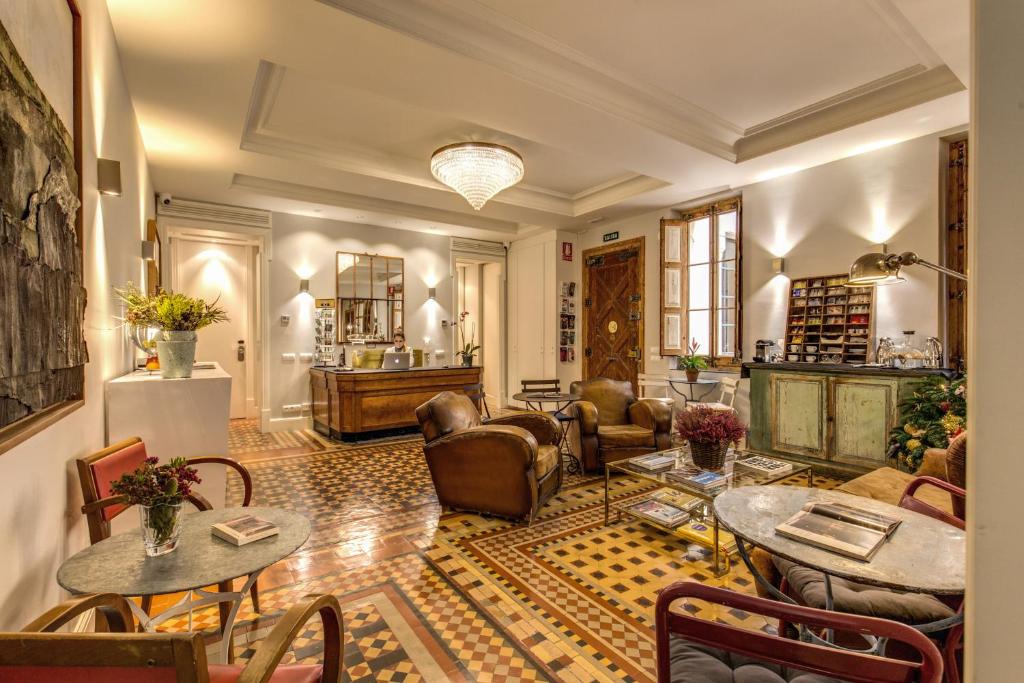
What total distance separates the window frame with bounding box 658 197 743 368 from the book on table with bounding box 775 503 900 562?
4.48 metres

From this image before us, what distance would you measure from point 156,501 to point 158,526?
89 millimetres

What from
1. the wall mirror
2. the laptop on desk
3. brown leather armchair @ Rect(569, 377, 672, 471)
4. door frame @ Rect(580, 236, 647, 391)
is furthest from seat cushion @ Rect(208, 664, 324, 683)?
the wall mirror

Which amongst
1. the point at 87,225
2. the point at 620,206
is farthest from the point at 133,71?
the point at 620,206

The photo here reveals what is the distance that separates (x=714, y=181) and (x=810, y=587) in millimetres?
4853

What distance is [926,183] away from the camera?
14.3ft

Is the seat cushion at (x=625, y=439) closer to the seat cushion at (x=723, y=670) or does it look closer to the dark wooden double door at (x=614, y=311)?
the dark wooden double door at (x=614, y=311)

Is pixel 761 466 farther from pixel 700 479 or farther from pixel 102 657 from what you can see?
pixel 102 657

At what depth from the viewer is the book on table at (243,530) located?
162 cm

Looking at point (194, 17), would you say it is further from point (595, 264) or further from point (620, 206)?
point (595, 264)

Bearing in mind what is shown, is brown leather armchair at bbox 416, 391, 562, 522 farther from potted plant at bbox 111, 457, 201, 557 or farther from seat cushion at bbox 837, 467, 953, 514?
potted plant at bbox 111, 457, 201, 557

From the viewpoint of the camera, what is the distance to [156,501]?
1500mm

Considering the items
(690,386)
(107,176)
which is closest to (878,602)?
(107,176)

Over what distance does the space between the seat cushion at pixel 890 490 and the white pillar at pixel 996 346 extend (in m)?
2.49

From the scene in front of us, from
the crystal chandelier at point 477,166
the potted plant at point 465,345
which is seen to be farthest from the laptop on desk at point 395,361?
the crystal chandelier at point 477,166
